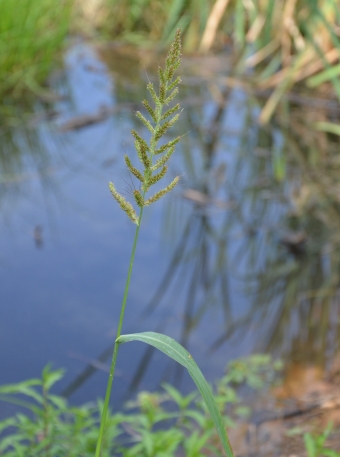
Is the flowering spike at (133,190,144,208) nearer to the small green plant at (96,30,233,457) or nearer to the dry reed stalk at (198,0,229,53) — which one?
the small green plant at (96,30,233,457)

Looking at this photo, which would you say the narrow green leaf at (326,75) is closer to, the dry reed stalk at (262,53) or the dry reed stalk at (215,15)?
the dry reed stalk at (262,53)

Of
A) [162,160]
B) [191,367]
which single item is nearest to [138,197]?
[162,160]

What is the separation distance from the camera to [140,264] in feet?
9.04

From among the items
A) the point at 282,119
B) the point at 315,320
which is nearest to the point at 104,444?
the point at 315,320

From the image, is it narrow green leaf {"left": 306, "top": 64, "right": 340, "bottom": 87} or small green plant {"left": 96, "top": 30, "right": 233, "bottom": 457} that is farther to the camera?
narrow green leaf {"left": 306, "top": 64, "right": 340, "bottom": 87}

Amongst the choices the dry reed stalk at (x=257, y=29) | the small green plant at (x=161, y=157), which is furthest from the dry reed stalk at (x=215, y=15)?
the small green plant at (x=161, y=157)

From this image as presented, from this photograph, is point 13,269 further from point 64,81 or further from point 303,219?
point 64,81

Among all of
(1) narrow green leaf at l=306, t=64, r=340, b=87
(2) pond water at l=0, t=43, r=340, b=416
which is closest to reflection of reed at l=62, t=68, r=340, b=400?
(2) pond water at l=0, t=43, r=340, b=416

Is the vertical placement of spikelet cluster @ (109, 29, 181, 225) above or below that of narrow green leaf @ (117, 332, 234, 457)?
above

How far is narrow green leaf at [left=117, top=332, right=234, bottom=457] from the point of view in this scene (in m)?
0.61

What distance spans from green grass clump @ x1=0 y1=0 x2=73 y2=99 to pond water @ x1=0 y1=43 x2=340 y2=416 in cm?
29

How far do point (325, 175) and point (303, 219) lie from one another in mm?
617

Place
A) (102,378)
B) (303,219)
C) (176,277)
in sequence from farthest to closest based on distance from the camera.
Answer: (303,219)
(176,277)
(102,378)

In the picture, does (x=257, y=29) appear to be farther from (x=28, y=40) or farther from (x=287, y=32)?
(x=28, y=40)
